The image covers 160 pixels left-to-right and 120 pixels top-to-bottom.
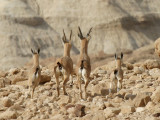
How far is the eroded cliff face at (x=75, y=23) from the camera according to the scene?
196ft

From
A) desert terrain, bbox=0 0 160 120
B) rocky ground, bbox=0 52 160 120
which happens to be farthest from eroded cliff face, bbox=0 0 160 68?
rocky ground, bbox=0 52 160 120

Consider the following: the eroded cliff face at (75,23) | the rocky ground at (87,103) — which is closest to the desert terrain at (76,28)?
the eroded cliff face at (75,23)

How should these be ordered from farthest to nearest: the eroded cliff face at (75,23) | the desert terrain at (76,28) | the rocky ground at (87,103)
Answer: the eroded cliff face at (75,23) → the desert terrain at (76,28) → the rocky ground at (87,103)

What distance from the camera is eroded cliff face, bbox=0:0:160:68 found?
196ft

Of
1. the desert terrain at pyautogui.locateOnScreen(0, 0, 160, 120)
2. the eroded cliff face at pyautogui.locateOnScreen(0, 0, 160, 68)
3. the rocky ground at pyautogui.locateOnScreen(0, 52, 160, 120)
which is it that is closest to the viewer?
the rocky ground at pyautogui.locateOnScreen(0, 52, 160, 120)

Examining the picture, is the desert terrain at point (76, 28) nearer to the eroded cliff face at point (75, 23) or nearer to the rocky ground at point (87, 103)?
the eroded cliff face at point (75, 23)

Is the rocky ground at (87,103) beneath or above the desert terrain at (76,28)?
beneath

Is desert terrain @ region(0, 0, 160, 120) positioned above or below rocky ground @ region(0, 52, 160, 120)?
above

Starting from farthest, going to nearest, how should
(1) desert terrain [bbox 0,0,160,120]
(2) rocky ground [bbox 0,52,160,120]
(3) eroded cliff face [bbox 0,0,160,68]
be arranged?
(3) eroded cliff face [bbox 0,0,160,68], (1) desert terrain [bbox 0,0,160,120], (2) rocky ground [bbox 0,52,160,120]

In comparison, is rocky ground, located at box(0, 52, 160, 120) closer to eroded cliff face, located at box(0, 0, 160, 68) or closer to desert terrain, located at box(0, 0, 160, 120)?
desert terrain, located at box(0, 0, 160, 120)

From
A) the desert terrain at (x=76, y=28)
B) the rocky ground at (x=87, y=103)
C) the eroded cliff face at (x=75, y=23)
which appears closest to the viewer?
the rocky ground at (x=87, y=103)

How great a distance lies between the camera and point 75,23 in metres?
63.7

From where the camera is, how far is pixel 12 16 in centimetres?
6116

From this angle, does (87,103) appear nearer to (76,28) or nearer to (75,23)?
(76,28)
